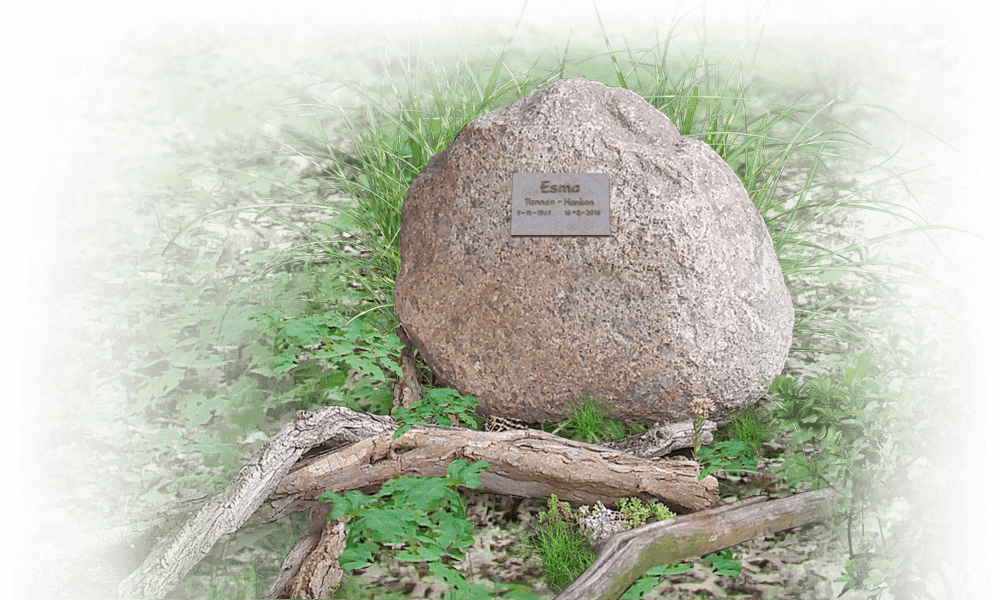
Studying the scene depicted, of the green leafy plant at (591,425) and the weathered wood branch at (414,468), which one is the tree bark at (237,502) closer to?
the weathered wood branch at (414,468)

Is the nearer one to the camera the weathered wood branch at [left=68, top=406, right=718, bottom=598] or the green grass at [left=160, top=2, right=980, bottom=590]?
the weathered wood branch at [left=68, top=406, right=718, bottom=598]

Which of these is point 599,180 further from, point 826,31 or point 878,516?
point 826,31

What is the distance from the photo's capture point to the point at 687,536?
9.14ft

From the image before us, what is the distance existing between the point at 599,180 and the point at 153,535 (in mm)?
2444

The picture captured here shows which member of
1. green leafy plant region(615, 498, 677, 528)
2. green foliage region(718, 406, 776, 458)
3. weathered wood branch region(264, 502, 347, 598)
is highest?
green foliage region(718, 406, 776, 458)

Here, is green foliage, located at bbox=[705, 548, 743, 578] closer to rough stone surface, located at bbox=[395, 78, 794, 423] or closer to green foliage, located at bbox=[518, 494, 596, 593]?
green foliage, located at bbox=[518, 494, 596, 593]

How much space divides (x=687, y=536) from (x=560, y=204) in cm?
150

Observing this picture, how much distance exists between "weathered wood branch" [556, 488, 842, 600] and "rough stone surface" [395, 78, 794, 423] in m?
0.56

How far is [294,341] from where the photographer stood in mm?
3873

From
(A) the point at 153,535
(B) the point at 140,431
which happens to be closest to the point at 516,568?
(A) the point at 153,535

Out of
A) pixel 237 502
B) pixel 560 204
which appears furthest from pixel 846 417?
pixel 237 502

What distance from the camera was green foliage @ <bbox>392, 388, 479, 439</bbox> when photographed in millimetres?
3123

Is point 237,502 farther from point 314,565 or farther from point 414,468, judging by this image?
point 414,468

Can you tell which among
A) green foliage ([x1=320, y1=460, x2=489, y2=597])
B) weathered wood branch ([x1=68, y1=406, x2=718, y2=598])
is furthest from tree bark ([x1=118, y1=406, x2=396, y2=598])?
green foliage ([x1=320, y1=460, x2=489, y2=597])
